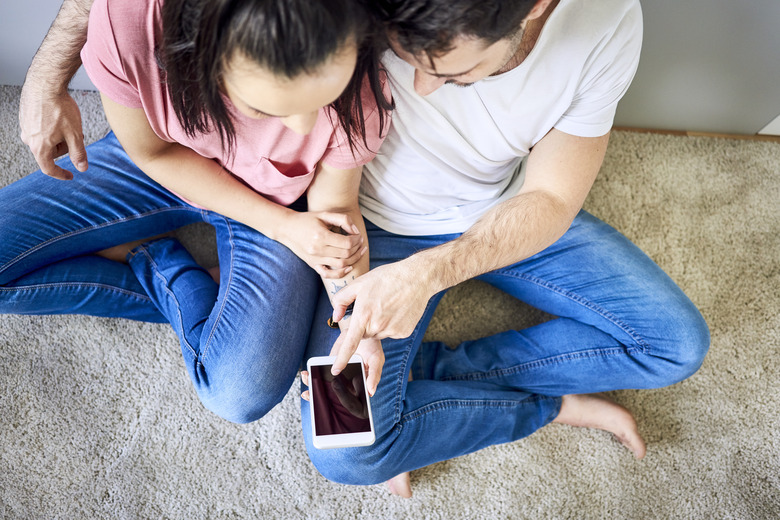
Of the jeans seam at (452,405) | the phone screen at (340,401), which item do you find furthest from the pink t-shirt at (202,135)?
the jeans seam at (452,405)

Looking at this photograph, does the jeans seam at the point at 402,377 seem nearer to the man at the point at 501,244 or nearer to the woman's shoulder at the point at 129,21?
the man at the point at 501,244

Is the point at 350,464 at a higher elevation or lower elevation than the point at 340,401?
lower

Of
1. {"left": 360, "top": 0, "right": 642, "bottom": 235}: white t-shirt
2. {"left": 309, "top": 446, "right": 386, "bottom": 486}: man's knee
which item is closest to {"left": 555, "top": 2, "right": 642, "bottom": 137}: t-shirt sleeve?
{"left": 360, "top": 0, "right": 642, "bottom": 235}: white t-shirt

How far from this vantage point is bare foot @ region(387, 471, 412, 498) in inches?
41.4

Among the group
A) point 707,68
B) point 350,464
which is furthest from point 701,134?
point 350,464

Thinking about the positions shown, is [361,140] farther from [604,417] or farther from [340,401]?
[604,417]

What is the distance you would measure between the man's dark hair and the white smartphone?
0.47 metres

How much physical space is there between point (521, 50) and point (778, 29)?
726 millimetres

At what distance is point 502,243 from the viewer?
834mm

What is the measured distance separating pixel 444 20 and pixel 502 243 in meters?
0.39

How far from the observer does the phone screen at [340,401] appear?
0.78 meters

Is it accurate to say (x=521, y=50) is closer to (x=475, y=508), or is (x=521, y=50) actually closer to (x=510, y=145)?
(x=510, y=145)

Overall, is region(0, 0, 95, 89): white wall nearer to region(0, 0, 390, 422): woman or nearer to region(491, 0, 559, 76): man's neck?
region(0, 0, 390, 422): woman

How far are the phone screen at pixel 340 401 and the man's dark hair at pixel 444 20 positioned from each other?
480 millimetres
